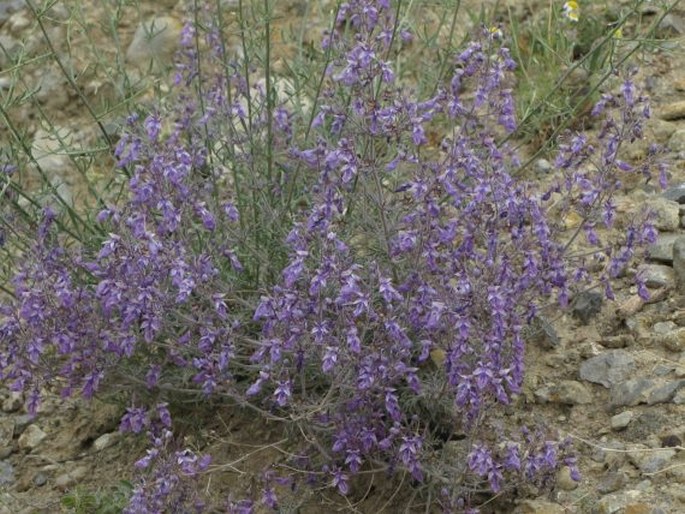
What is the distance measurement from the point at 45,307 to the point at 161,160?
631 mm

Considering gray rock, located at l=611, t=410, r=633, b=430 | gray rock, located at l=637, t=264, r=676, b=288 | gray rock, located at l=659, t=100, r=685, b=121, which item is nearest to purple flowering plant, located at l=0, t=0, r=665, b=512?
gray rock, located at l=611, t=410, r=633, b=430

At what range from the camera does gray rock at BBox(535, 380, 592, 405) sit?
4141mm

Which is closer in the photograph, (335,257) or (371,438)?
(335,257)

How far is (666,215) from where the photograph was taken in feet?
15.7

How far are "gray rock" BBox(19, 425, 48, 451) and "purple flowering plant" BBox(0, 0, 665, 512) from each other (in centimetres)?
79

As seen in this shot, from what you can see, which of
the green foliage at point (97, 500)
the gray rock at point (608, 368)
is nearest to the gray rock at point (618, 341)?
the gray rock at point (608, 368)

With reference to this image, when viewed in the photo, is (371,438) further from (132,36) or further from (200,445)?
(132,36)

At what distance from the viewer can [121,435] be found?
4652 millimetres

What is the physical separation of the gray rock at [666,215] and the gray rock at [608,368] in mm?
767

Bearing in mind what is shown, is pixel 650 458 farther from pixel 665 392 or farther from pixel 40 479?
pixel 40 479

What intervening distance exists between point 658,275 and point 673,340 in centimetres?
40

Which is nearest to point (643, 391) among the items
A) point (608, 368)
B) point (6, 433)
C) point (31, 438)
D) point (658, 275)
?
point (608, 368)

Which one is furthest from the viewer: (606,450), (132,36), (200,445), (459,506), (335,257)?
(132,36)

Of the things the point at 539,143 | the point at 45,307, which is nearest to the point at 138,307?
the point at 45,307
